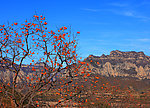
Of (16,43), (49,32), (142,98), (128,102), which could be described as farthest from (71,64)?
(142,98)

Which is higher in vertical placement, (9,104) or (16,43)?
(16,43)

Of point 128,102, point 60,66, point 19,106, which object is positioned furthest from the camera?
point 128,102

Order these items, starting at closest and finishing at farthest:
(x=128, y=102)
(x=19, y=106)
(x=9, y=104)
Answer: (x=19, y=106) < (x=9, y=104) < (x=128, y=102)

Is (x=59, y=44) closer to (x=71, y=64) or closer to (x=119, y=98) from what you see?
(x=71, y=64)

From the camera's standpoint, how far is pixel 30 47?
59.7 ft

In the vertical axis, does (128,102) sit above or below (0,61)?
below

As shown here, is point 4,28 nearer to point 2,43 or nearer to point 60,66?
point 2,43

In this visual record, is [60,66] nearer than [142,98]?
Yes

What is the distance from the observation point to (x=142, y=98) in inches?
5615

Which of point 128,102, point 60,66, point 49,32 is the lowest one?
point 128,102

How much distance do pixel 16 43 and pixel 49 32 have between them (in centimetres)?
351

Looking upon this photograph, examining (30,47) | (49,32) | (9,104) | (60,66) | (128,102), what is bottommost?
(128,102)

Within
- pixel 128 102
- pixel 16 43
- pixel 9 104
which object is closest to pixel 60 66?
pixel 16 43

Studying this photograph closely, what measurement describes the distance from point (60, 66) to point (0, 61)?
6547 millimetres
